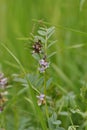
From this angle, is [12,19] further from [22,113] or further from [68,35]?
[22,113]

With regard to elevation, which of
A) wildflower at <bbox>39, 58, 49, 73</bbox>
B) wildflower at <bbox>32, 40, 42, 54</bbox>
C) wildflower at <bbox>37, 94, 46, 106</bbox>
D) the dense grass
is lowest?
the dense grass

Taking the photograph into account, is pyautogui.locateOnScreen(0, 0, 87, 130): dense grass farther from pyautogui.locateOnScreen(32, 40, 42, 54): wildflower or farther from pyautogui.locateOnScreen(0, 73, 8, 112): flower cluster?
pyautogui.locateOnScreen(32, 40, 42, 54): wildflower

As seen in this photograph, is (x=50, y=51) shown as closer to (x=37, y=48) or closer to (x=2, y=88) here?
(x=2, y=88)

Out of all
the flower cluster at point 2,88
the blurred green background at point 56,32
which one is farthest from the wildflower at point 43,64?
the blurred green background at point 56,32

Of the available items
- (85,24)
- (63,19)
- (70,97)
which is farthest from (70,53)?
(70,97)

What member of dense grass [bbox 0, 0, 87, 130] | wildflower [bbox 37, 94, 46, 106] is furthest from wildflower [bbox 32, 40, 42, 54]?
dense grass [bbox 0, 0, 87, 130]

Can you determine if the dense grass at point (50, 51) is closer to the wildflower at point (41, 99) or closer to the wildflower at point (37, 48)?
the wildflower at point (41, 99)

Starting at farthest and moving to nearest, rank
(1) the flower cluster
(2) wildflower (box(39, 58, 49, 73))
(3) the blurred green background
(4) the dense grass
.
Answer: (3) the blurred green background, (4) the dense grass, (1) the flower cluster, (2) wildflower (box(39, 58, 49, 73))
